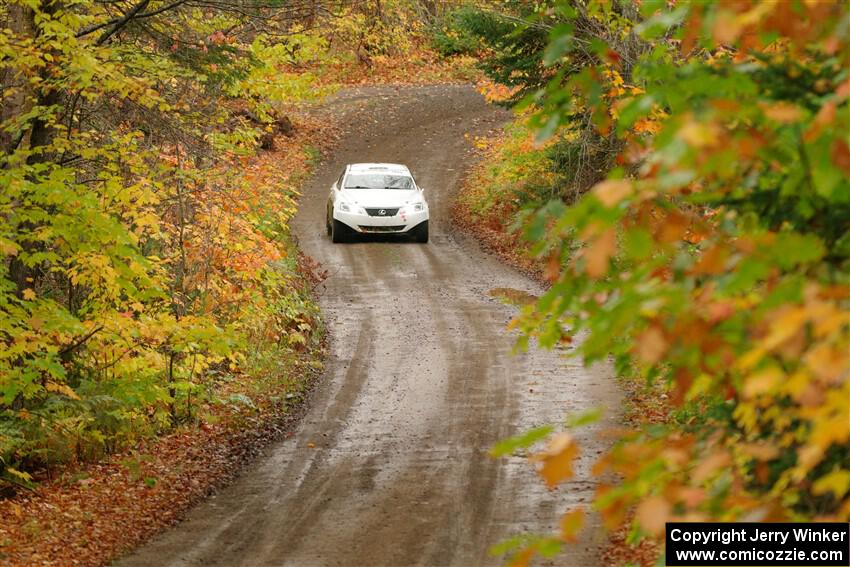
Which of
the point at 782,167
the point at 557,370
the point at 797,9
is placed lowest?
the point at 557,370

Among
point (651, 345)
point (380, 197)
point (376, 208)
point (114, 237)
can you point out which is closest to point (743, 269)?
point (651, 345)

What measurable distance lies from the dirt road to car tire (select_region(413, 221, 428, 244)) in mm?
349

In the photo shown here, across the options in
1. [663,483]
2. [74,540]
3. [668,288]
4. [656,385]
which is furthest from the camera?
[656,385]

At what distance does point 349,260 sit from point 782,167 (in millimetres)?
19675

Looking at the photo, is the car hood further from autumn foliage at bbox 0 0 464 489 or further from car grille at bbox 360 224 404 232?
autumn foliage at bbox 0 0 464 489

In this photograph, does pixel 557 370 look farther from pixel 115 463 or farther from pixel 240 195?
pixel 115 463

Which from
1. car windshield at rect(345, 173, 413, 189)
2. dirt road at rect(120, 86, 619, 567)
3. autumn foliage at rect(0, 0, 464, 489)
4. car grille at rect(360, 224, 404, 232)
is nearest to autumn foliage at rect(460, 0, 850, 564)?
dirt road at rect(120, 86, 619, 567)

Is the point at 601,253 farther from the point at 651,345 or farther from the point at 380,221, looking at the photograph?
the point at 380,221

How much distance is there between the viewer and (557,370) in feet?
49.3

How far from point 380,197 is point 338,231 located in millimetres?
1389

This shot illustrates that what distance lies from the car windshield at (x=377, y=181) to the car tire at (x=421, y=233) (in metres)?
1.09


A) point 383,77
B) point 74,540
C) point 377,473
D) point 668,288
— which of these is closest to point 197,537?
point 74,540

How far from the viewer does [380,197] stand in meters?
23.7

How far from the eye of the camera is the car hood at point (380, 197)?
23.7 m
